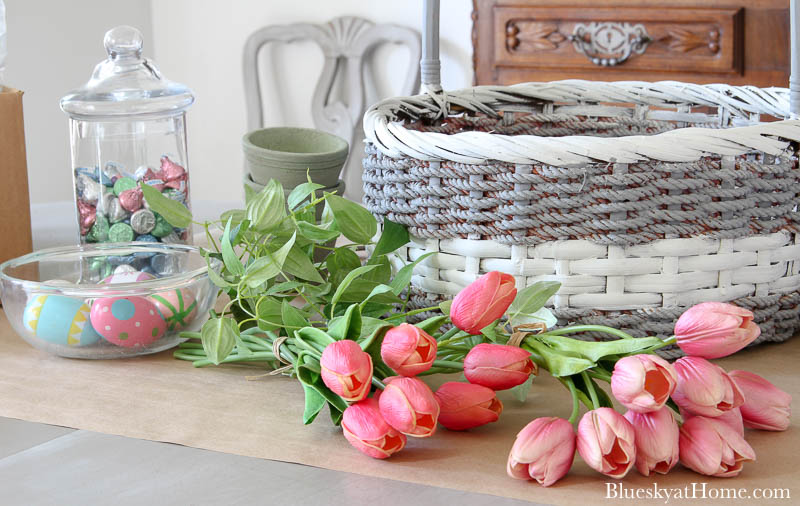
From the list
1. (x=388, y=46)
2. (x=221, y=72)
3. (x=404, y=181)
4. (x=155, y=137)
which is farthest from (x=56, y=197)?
(x=404, y=181)

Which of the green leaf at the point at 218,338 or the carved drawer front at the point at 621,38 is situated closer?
the green leaf at the point at 218,338

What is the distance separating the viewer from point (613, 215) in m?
0.59

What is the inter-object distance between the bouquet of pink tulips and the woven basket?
0.05m

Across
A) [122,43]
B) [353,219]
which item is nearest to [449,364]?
[353,219]

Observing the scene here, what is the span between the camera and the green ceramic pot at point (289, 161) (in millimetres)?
765

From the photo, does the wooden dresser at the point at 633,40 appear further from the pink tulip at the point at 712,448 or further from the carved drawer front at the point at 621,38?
the pink tulip at the point at 712,448

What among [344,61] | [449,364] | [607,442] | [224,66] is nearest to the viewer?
[607,442]

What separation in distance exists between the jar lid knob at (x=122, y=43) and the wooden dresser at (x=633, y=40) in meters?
1.60

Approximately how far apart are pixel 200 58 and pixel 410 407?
264 cm

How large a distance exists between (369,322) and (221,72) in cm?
249

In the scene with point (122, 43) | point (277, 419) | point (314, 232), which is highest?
point (122, 43)

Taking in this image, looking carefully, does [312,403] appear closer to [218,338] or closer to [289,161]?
[218,338]

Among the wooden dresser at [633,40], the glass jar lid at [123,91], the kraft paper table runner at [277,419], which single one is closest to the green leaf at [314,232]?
the kraft paper table runner at [277,419]

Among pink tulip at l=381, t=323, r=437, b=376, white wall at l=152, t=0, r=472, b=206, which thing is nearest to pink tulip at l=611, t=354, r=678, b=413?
pink tulip at l=381, t=323, r=437, b=376
